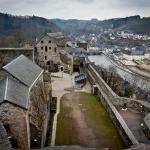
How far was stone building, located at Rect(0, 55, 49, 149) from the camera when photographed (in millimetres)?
17703

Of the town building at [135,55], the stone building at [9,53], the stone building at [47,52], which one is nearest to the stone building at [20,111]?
the stone building at [9,53]

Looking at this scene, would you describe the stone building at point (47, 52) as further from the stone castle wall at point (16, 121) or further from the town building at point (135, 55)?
the town building at point (135, 55)

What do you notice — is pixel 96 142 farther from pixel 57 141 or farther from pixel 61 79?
pixel 61 79

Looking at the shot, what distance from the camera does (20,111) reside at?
1784cm

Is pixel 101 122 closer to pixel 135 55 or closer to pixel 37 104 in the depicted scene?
pixel 37 104

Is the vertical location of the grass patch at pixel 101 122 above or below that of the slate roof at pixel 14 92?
below

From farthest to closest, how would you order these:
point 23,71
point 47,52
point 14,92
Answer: point 47,52 < point 23,71 < point 14,92

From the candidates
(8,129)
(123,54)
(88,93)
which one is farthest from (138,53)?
(8,129)

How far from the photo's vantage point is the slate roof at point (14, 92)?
17906 mm

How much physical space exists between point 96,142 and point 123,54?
87061mm

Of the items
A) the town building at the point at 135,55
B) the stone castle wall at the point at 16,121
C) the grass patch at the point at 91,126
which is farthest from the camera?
the town building at the point at 135,55

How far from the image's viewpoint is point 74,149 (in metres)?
14.0

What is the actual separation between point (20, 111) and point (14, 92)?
5.83ft

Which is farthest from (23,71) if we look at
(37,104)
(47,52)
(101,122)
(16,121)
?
(47,52)
